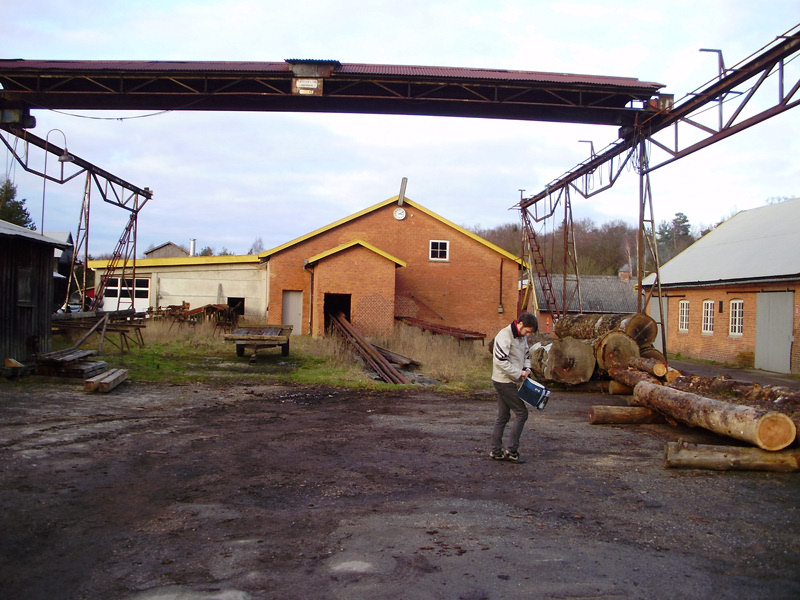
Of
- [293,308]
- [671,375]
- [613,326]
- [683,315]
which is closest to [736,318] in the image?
[683,315]

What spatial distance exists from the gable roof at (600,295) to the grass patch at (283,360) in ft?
71.2

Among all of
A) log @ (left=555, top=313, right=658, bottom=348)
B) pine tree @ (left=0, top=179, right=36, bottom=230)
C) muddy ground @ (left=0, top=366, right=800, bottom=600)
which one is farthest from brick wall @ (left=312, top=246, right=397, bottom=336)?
pine tree @ (left=0, top=179, right=36, bottom=230)

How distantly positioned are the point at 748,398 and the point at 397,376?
779 cm

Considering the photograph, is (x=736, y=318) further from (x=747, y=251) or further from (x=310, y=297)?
(x=310, y=297)

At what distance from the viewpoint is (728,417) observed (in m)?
7.29

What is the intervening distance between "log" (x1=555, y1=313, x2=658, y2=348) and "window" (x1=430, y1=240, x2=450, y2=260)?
555 inches

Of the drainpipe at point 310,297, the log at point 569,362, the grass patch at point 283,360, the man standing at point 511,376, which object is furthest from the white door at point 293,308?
the man standing at point 511,376

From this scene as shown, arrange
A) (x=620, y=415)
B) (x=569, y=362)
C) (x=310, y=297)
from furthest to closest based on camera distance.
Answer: (x=310, y=297) → (x=569, y=362) → (x=620, y=415)

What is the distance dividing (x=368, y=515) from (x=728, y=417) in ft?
15.4

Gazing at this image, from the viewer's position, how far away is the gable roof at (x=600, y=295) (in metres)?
43.4

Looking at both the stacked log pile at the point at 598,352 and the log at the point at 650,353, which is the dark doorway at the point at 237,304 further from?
the log at the point at 650,353

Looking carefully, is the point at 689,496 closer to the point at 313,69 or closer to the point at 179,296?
the point at 313,69

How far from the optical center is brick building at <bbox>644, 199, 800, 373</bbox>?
19484mm

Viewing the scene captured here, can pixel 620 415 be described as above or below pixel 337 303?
below
